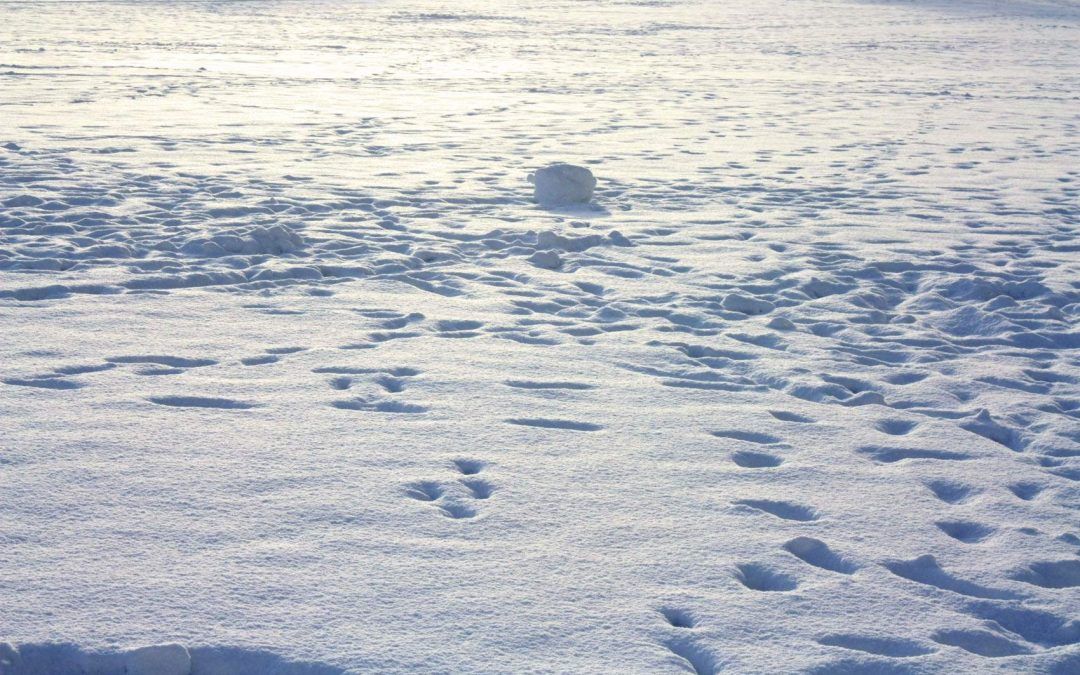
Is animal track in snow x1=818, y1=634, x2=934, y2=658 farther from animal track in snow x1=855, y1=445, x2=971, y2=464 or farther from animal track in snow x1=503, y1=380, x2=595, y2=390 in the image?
animal track in snow x1=503, y1=380, x2=595, y2=390

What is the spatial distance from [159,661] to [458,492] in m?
1.25

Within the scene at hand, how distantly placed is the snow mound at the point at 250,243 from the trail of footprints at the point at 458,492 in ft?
11.5

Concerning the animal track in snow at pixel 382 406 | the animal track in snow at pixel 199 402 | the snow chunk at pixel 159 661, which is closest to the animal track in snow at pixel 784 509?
the animal track in snow at pixel 382 406

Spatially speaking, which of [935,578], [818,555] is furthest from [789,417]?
[935,578]

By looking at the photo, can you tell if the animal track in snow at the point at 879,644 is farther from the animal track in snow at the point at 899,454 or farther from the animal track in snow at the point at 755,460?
the animal track in snow at the point at 899,454

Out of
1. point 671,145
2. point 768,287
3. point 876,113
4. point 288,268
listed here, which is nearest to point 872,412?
point 768,287

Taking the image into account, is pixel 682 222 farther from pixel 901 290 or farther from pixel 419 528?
pixel 419 528

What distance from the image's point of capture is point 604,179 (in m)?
9.92

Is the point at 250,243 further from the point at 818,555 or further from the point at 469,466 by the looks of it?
the point at 818,555

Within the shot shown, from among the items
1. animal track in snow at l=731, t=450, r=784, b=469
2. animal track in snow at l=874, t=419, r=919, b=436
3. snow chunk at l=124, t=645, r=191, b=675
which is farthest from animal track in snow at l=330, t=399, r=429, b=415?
snow chunk at l=124, t=645, r=191, b=675

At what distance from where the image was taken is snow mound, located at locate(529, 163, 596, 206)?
349 inches

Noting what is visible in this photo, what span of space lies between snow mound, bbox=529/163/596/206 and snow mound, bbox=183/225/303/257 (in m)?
2.12

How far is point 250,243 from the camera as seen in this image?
7.30m

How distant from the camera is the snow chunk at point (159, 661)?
2904mm
